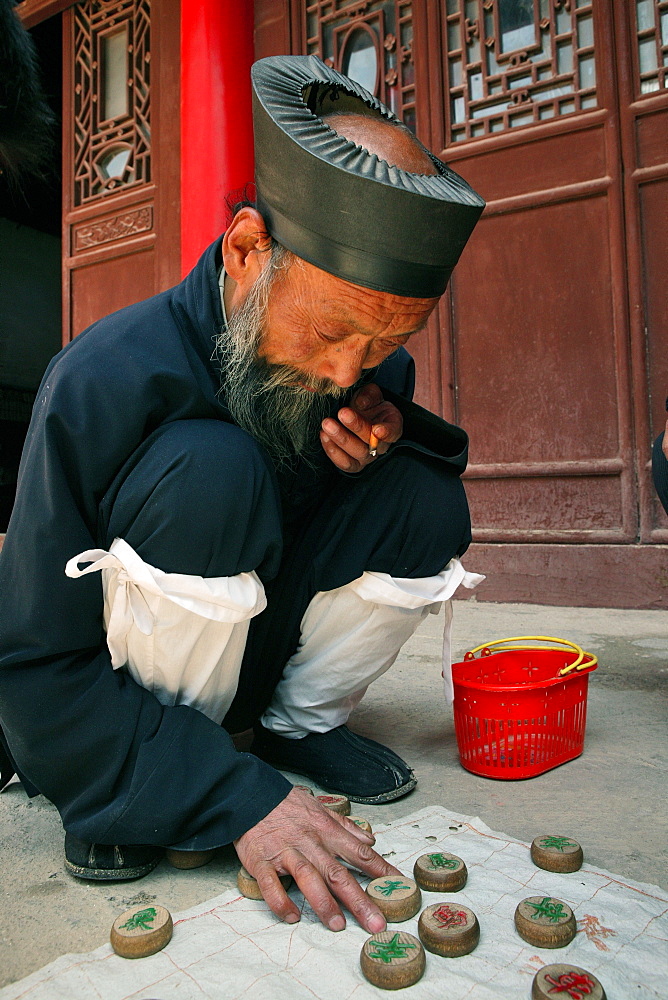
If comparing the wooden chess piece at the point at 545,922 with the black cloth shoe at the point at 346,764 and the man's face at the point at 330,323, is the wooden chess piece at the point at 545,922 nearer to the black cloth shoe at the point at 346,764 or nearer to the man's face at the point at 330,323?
the black cloth shoe at the point at 346,764

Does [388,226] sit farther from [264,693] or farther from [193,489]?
[264,693]

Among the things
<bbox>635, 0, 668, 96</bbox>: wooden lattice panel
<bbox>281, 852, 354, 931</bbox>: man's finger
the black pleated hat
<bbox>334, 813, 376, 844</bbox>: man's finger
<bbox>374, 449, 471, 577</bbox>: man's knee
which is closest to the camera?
<bbox>281, 852, 354, 931</bbox>: man's finger

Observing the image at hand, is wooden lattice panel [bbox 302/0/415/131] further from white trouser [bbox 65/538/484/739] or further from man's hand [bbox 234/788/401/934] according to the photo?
man's hand [bbox 234/788/401/934]

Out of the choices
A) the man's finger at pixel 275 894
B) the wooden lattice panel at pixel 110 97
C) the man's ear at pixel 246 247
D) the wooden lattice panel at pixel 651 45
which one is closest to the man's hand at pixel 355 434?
the man's ear at pixel 246 247

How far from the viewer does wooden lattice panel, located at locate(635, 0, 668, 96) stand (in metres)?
3.02

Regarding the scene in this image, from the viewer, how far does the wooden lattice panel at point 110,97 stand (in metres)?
4.68

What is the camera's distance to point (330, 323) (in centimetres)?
129

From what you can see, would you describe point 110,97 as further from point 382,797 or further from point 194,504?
point 382,797

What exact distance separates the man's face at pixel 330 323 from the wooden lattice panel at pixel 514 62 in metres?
2.46

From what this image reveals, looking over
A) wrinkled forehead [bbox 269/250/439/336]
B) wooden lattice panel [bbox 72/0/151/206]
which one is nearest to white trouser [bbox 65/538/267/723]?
wrinkled forehead [bbox 269/250/439/336]

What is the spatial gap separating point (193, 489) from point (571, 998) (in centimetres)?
78

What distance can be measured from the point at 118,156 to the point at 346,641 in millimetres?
4372

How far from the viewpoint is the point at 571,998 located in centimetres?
79

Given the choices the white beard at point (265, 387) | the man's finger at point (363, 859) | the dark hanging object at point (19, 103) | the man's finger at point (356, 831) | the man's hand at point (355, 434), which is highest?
the dark hanging object at point (19, 103)
